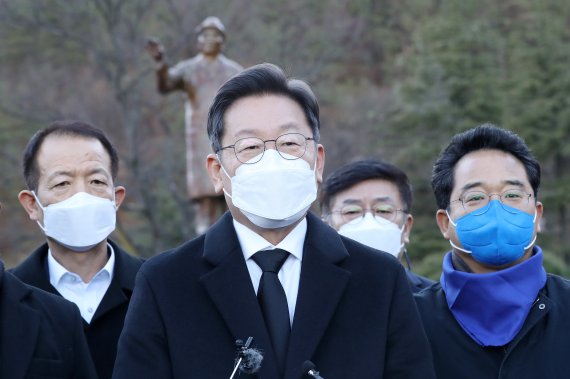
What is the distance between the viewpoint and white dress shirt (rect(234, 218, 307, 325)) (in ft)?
10.6

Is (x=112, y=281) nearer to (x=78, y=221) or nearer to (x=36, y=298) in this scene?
(x=78, y=221)

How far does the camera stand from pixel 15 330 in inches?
148

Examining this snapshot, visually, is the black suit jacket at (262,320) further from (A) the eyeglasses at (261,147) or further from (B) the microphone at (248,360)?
(A) the eyeglasses at (261,147)

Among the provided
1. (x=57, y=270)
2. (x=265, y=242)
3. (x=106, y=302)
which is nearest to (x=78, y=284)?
(x=57, y=270)

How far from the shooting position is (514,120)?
87.7 ft

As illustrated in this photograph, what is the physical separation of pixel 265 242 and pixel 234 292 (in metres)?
0.25

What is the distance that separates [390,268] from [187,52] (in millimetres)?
17601

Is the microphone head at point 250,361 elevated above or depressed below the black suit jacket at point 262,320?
below

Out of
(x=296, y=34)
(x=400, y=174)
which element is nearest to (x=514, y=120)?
(x=296, y=34)

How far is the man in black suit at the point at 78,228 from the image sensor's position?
4.56m

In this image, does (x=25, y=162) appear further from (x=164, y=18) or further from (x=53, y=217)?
(x=164, y=18)

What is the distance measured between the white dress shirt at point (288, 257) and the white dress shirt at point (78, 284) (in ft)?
5.02

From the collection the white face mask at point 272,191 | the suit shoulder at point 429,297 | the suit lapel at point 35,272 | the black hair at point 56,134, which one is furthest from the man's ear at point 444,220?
the suit lapel at point 35,272

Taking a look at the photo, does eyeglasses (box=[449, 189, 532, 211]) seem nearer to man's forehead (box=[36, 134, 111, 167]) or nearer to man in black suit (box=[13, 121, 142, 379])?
man in black suit (box=[13, 121, 142, 379])
